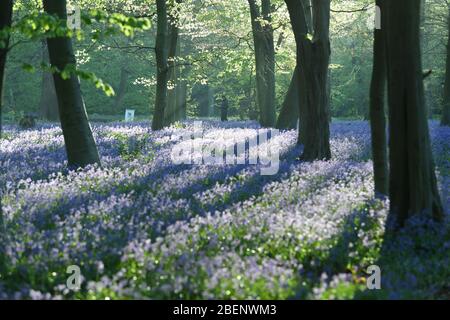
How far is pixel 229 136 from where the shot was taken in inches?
787

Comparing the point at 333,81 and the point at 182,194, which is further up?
the point at 333,81

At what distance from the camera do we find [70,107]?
13039 mm

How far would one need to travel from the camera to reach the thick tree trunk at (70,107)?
12.9 m

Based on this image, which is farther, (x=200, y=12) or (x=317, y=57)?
(x=200, y=12)

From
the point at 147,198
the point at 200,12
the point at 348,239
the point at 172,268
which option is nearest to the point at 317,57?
the point at 147,198

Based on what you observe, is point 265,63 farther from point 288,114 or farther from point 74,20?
point 74,20

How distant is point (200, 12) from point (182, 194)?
23.8 m

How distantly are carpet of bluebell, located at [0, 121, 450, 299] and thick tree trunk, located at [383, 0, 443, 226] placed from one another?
309 millimetres

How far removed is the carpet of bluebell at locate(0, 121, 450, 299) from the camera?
5418 mm

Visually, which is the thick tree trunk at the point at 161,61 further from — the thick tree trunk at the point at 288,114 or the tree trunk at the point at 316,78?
the tree trunk at the point at 316,78

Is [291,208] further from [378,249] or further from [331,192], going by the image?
[378,249]

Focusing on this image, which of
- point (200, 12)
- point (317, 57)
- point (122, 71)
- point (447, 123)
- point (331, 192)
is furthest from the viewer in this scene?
point (122, 71)

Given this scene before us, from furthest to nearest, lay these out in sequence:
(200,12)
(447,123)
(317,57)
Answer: (200,12) < (447,123) < (317,57)
